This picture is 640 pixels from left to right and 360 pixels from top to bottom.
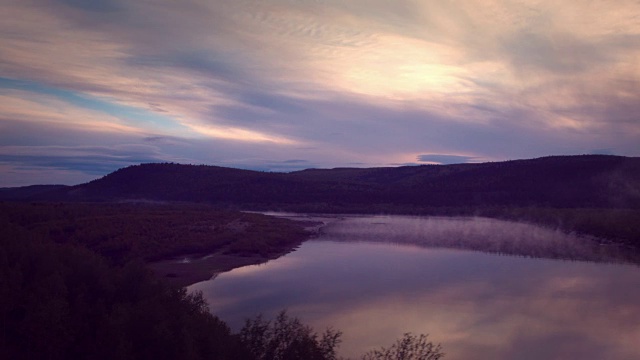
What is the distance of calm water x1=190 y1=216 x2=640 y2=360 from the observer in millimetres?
12906

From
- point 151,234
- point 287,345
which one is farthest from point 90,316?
point 151,234

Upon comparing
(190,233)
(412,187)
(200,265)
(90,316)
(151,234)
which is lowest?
(200,265)

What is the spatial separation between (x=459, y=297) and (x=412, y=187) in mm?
69541

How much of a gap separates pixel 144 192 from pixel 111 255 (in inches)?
2453

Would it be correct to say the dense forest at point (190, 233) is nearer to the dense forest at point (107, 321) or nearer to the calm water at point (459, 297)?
the dense forest at point (107, 321)

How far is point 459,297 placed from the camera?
17828mm

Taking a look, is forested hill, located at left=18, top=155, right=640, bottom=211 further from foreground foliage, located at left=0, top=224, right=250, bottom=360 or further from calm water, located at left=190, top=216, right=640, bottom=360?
foreground foliage, located at left=0, top=224, right=250, bottom=360

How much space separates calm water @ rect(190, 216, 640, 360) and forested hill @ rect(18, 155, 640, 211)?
37137 mm

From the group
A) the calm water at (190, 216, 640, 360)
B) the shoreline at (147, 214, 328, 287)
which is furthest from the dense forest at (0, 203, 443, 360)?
the shoreline at (147, 214, 328, 287)

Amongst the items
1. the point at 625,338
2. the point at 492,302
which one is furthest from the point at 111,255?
the point at 625,338

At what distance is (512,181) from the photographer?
242 feet

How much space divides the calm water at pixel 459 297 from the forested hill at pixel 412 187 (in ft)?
122

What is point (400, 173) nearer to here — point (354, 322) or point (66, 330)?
point (354, 322)

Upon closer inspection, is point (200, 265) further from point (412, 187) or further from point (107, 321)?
point (412, 187)
